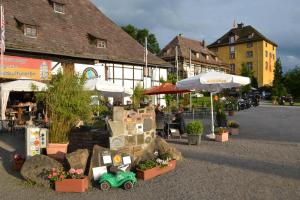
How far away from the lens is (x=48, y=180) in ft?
21.7

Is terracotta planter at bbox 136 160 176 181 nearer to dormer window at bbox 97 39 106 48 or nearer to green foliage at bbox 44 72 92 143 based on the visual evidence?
green foliage at bbox 44 72 92 143

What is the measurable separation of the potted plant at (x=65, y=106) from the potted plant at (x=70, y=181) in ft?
8.36

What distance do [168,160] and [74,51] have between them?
54.1 ft

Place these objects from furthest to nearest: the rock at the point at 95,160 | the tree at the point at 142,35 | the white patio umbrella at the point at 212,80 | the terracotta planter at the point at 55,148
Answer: the tree at the point at 142,35 → the white patio umbrella at the point at 212,80 → the terracotta planter at the point at 55,148 → the rock at the point at 95,160

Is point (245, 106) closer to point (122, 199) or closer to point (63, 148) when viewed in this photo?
point (63, 148)

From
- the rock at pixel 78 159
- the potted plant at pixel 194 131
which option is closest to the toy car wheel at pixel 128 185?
the rock at pixel 78 159

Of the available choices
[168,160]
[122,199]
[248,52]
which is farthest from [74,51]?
[248,52]

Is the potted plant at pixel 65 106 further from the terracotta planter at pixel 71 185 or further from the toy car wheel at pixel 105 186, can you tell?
the toy car wheel at pixel 105 186

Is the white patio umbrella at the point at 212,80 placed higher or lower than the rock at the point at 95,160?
higher

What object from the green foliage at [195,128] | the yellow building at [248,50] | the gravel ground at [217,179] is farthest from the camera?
the yellow building at [248,50]

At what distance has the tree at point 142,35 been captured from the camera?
52.8 meters

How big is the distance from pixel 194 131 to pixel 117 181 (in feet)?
16.3

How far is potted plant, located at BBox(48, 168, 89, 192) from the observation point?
6283 mm

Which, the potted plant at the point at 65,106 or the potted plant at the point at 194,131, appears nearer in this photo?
the potted plant at the point at 65,106
